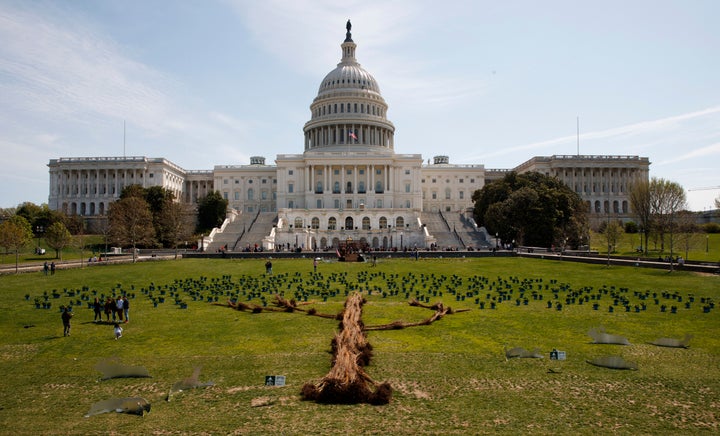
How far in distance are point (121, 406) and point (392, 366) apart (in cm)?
759

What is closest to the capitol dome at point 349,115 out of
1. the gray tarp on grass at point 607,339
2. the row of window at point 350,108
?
the row of window at point 350,108

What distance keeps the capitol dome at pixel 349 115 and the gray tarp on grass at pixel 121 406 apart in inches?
4445

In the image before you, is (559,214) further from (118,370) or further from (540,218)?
(118,370)

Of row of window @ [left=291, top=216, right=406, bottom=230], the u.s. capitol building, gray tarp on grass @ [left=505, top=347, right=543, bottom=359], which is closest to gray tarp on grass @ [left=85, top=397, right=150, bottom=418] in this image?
gray tarp on grass @ [left=505, top=347, right=543, bottom=359]

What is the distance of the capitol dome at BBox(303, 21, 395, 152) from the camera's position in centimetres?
12912

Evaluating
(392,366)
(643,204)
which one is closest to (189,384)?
(392,366)

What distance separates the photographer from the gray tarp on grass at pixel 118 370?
49.3 ft

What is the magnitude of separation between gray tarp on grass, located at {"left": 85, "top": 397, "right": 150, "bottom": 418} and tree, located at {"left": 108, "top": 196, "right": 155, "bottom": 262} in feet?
199

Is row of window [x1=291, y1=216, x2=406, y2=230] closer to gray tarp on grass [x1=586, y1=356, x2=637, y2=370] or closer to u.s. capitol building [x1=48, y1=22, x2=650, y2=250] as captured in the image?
A: u.s. capitol building [x1=48, y1=22, x2=650, y2=250]

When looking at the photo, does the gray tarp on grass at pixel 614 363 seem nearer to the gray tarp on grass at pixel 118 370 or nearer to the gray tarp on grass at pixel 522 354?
the gray tarp on grass at pixel 522 354

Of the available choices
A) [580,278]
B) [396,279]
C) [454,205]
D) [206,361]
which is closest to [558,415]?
[206,361]

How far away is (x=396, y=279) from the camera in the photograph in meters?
40.5

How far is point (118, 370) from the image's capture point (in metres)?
15.2

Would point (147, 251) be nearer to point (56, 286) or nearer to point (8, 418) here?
point (56, 286)
